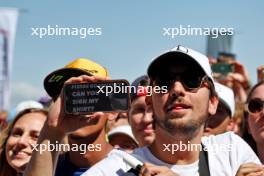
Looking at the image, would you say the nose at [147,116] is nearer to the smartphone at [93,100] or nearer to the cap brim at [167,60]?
the cap brim at [167,60]

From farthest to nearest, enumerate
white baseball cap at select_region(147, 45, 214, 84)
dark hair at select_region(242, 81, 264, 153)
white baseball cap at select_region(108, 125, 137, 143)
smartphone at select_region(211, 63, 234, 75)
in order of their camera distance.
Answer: smartphone at select_region(211, 63, 234, 75)
white baseball cap at select_region(108, 125, 137, 143)
dark hair at select_region(242, 81, 264, 153)
white baseball cap at select_region(147, 45, 214, 84)

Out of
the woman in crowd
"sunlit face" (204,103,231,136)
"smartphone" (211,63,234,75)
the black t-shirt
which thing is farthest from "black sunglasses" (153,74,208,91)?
"smartphone" (211,63,234,75)

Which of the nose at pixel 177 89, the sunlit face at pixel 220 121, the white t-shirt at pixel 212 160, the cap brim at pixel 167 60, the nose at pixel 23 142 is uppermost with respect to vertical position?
the cap brim at pixel 167 60

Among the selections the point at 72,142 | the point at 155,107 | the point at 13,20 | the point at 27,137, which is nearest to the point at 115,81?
the point at 155,107

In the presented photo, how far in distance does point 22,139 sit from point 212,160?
1.80 metres

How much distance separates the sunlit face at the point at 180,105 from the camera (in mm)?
2793

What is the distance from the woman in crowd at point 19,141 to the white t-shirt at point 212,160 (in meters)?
1.46

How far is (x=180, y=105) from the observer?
2824mm

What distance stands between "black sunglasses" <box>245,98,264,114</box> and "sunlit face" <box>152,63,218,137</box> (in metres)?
0.67

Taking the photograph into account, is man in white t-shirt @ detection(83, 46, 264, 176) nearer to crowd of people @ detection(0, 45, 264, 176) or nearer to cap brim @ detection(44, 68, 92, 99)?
crowd of people @ detection(0, 45, 264, 176)

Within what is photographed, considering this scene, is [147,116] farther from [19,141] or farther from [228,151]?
[228,151]

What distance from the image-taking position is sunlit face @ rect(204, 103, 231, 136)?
14.0 feet

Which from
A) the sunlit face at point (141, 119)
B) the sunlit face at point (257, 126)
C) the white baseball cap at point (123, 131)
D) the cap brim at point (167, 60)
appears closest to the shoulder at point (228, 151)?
the cap brim at point (167, 60)

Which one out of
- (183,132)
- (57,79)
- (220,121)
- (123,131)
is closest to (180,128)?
(183,132)
